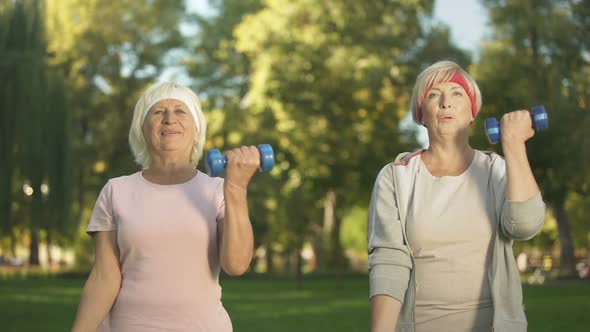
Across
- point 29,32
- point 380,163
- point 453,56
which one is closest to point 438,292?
point 29,32

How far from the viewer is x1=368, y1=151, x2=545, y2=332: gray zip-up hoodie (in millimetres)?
3754

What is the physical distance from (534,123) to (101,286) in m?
1.83

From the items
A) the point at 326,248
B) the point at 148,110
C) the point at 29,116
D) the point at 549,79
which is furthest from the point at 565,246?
the point at 148,110

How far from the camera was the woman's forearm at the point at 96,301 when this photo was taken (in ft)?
13.6

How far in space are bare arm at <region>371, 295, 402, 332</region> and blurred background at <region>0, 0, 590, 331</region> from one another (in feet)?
41.0

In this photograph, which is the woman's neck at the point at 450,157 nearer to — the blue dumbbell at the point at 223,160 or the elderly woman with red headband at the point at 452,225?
the elderly woman with red headband at the point at 452,225

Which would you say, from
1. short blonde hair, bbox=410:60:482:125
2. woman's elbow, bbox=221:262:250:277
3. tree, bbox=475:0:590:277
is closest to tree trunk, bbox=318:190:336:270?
tree, bbox=475:0:590:277

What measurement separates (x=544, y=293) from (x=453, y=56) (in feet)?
44.3

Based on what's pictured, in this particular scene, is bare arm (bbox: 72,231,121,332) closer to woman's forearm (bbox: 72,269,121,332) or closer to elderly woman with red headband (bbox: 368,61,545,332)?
woman's forearm (bbox: 72,269,121,332)

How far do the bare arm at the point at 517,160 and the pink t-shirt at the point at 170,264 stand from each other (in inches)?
46.2

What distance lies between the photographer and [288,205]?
3394 centimetres

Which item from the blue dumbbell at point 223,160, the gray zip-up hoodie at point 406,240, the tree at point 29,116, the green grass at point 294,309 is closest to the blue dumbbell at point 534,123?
the gray zip-up hoodie at point 406,240

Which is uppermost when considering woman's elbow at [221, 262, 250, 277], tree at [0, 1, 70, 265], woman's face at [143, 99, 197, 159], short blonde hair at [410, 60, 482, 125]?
tree at [0, 1, 70, 265]

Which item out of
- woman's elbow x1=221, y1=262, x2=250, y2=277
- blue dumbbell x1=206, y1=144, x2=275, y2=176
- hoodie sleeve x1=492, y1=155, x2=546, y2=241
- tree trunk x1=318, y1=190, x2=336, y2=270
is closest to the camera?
blue dumbbell x1=206, y1=144, x2=275, y2=176
